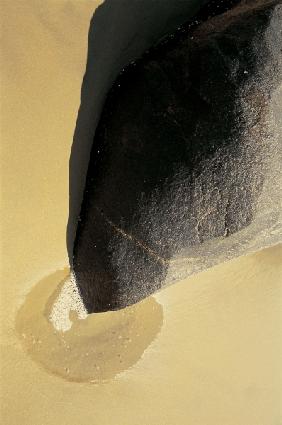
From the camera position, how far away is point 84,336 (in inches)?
156

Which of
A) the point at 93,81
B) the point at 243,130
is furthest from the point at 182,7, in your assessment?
the point at 243,130

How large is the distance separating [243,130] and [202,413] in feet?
7.81

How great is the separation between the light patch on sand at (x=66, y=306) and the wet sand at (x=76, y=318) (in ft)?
0.17

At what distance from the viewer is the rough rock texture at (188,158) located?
322cm

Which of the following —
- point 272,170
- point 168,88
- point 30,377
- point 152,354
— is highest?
A: point 168,88

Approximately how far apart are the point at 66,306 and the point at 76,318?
0.13m

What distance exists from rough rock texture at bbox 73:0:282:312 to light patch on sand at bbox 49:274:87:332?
27 centimetres

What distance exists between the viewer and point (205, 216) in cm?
334

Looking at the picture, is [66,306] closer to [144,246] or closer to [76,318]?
[76,318]

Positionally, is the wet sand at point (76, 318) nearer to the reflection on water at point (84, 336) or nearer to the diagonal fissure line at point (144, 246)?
the reflection on water at point (84, 336)

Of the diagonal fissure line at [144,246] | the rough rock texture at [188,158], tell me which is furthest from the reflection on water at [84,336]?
the diagonal fissure line at [144,246]

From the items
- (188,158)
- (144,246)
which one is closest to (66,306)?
(144,246)

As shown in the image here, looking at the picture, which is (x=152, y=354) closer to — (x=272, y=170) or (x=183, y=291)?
(x=183, y=291)

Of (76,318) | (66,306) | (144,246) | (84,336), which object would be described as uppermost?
(144,246)
